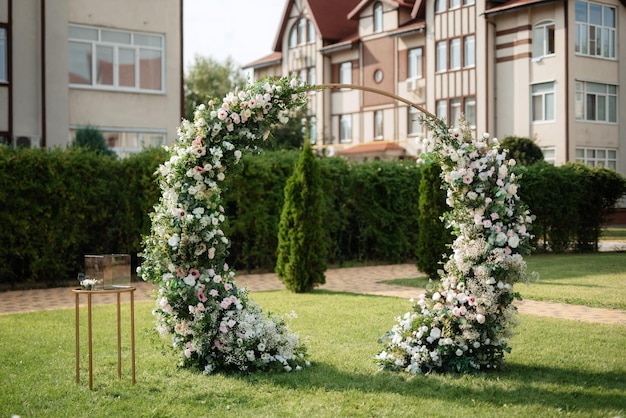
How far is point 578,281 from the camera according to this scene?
14.1 metres

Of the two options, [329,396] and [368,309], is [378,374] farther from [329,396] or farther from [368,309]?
[368,309]

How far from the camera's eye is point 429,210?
14.3 m

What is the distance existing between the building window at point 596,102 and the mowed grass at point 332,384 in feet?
78.4

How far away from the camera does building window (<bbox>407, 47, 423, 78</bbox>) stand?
117 ft

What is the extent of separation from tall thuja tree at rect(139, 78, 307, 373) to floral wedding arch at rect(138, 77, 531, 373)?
10 mm

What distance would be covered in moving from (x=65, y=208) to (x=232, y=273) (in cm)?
814

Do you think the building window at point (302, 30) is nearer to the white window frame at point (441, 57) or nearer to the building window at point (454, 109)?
the white window frame at point (441, 57)

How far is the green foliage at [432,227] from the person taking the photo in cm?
1419

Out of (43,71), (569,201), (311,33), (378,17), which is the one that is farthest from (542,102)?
(43,71)

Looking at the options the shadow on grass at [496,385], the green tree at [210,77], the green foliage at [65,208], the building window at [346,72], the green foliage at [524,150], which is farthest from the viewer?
the green tree at [210,77]

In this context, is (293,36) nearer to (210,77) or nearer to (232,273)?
(210,77)

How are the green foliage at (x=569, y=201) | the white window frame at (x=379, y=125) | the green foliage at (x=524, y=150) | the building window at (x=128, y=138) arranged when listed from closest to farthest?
the green foliage at (x=569, y=201) < the building window at (x=128, y=138) < the green foliage at (x=524, y=150) < the white window frame at (x=379, y=125)

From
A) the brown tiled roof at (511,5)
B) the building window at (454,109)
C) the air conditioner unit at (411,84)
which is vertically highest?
the brown tiled roof at (511,5)

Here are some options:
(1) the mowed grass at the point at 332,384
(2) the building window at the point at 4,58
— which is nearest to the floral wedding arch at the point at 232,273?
(1) the mowed grass at the point at 332,384
